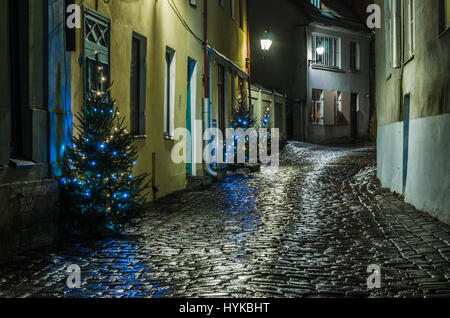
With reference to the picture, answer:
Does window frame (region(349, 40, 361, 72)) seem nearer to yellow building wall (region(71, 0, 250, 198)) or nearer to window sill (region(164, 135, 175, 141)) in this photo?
yellow building wall (region(71, 0, 250, 198))

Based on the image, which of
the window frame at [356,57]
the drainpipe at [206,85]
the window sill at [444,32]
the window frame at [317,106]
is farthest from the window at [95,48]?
the window frame at [356,57]

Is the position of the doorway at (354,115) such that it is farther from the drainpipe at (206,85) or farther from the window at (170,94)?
the window at (170,94)

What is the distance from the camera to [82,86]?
889cm

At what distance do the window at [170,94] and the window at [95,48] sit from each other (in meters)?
3.93

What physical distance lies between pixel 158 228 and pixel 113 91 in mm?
2493

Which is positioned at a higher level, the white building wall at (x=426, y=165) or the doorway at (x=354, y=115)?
the doorway at (x=354, y=115)

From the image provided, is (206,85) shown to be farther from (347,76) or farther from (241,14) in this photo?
(347,76)

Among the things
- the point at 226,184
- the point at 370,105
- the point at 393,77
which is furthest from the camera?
the point at 370,105

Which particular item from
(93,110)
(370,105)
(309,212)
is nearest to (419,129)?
(309,212)

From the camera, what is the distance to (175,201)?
12.4 m

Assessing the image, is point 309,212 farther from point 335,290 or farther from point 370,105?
point 370,105

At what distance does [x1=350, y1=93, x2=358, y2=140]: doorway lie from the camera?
1507 inches

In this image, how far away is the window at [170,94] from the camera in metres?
13.8

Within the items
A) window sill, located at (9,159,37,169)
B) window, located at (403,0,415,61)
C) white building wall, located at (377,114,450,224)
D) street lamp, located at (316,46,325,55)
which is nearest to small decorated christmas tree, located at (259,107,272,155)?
white building wall, located at (377,114,450,224)
